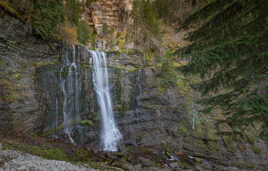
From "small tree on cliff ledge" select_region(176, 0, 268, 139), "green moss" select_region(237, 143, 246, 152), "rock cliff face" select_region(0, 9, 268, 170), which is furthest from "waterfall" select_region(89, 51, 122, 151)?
"green moss" select_region(237, 143, 246, 152)

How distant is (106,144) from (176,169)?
5384 mm

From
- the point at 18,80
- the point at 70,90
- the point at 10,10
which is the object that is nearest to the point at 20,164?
the point at 18,80

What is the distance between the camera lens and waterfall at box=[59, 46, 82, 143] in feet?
27.9

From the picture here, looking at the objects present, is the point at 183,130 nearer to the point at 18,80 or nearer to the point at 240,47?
the point at 240,47

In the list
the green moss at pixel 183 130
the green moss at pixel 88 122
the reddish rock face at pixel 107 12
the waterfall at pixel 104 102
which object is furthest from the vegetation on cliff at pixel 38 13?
the green moss at pixel 183 130

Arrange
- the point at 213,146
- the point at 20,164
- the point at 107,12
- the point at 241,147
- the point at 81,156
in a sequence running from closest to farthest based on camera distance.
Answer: the point at 20,164 < the point at 81,156 < the point at 241,147 < the point at 213,146 < the point at 107,12

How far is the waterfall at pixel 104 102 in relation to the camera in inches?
385

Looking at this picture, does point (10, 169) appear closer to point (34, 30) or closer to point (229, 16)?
point (229, 16)

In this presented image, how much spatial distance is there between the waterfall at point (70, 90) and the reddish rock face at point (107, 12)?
10119 mm

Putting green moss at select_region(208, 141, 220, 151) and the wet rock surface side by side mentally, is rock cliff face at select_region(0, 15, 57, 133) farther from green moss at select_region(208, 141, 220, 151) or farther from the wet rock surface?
green moss at select_region(208, 141, 220, 151)

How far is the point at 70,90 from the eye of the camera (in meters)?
9.07

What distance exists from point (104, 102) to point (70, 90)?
302cm

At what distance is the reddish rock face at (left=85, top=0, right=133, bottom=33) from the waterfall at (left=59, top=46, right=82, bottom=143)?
10119 mm

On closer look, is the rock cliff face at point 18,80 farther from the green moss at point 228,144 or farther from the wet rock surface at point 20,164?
the green moss at point 228,144
